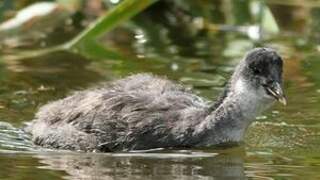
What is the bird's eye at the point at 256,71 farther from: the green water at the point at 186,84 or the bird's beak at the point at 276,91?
the green water at the point at 186,84

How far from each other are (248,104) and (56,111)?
1498 millimetres

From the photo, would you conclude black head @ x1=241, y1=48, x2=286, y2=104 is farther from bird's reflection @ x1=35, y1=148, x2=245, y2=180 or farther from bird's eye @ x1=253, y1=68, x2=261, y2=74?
bird's reflection @ x1=35, y1=148, x2=245, y2=180

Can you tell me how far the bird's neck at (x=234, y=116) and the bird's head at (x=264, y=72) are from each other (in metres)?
0.06

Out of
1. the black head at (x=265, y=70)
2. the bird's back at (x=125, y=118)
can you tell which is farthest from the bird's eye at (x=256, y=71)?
the bird's back at (x=125, y=118)

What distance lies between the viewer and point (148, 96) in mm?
8781

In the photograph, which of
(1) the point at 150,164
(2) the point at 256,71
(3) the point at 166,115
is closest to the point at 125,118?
(3) the point at 166,115

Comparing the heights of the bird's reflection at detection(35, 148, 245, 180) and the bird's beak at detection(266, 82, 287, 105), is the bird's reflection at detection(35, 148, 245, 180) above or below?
below

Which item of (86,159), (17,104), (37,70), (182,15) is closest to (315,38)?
(182,15)

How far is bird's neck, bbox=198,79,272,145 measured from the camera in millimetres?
8633

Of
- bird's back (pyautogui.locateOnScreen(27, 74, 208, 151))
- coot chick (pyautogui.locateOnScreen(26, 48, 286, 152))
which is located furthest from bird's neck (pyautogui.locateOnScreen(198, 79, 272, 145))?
bird's back (pyautogui.locateOnScreen(27, 74, 208, 151))

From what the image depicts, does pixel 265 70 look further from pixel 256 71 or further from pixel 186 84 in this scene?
pixel 186 84

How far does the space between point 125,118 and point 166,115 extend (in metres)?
0.30

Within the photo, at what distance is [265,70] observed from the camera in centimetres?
862

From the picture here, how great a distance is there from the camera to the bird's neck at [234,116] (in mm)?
8633
